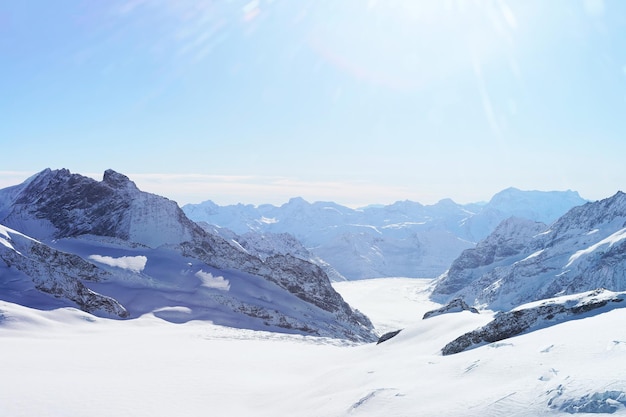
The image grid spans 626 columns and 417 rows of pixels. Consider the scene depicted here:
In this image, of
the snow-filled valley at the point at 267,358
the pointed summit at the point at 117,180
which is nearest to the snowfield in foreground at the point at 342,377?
the snow-filled valley at the point at 267,358

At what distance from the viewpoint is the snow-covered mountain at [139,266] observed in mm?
63062

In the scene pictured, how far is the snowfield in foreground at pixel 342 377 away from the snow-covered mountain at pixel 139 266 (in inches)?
1141

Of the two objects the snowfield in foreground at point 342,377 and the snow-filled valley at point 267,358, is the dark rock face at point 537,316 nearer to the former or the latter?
the snow-filled valley at point 267,358

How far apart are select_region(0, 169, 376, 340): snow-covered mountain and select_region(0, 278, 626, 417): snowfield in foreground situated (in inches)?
1141

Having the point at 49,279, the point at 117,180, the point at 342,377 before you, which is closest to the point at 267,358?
the point at 342,377

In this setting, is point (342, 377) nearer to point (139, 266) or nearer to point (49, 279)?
point (49, 279)

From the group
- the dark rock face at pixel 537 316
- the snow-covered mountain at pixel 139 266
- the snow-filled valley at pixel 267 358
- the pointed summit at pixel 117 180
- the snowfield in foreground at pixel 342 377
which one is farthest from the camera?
the pointed summit at pixel 117 180

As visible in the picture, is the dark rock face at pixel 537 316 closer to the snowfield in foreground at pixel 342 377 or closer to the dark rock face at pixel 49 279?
the snowfield in foreground at pixel 342 377

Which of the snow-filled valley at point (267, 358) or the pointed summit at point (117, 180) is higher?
the pointed summit at point (117, 180)

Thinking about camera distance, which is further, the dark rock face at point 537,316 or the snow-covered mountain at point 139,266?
A: the snow-covered mountain at point 139,266

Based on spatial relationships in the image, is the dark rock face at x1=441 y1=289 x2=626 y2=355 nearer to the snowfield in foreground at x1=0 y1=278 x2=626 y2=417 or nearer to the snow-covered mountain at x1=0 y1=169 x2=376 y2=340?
the snowfield in foreground at x1=0 y1=278 x2=626 y2=417

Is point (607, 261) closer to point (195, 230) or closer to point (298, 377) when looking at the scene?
point (195, 230)

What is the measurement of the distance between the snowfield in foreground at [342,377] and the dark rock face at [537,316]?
142 cm

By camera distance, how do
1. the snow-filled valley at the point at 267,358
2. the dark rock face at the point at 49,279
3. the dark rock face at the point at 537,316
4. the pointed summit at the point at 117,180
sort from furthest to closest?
the pointed summit at the point at 117,180, the dark rock face at the point at 49,279, the dark rock face at the point at 537,316, the snow-filled valley at the point at 267,358
